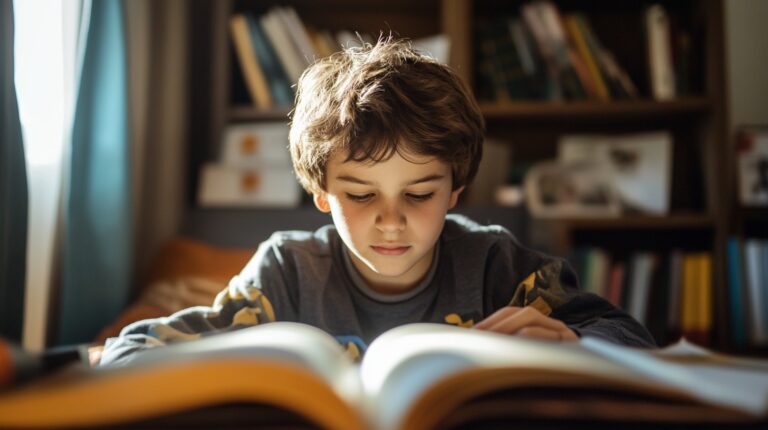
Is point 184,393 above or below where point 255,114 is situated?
below

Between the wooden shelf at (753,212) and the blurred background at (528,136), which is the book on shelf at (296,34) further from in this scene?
the wooden shelf at (753,212)

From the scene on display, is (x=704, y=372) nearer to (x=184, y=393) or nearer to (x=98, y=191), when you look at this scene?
(x=184, y=393)

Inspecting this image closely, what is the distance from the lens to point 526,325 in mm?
609

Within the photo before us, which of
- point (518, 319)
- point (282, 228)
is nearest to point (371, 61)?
point (518, 319)

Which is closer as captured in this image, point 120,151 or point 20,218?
point 20,218

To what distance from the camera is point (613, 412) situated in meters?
0.39

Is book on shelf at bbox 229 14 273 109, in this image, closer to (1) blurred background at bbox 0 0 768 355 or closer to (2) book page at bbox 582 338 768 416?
(1) blurred background at bbox 0 0 768 355

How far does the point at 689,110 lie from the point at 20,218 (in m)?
1.83

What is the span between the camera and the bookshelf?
6.70 ft

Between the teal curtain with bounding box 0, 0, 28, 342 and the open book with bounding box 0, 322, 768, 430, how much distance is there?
2.42 feet

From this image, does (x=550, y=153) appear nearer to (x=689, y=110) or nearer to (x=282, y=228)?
(x=689, y=110)

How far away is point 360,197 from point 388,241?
66mm

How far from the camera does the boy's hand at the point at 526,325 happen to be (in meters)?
0.60

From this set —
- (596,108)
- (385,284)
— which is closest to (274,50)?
(596,108)
